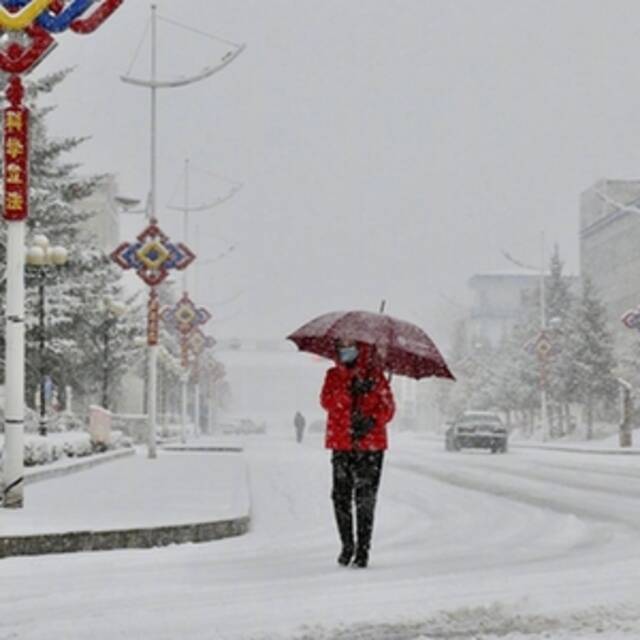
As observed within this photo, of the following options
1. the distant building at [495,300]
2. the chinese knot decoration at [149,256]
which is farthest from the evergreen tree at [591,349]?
the distant building at [495,300]

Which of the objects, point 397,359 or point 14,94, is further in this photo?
point 14,94

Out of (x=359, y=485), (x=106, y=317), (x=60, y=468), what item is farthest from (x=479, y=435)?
(x=359, y=485)

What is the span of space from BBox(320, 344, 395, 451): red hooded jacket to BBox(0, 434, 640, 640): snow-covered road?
2.86 ft

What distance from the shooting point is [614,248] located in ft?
442

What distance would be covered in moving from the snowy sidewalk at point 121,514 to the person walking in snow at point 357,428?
205 centimetres

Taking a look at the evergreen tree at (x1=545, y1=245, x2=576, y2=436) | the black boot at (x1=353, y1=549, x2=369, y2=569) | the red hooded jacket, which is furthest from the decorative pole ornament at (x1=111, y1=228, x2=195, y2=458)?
the evergreen tree at (x1=545, y1=245, x2=576, y2=436)

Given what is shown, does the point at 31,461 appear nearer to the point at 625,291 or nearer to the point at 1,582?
the point at 1,582

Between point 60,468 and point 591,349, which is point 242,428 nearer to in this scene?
point 591,349

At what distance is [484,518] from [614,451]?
3336 centimetres

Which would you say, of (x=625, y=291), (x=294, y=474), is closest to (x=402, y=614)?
(x=294, y=474)

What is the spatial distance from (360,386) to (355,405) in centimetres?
14

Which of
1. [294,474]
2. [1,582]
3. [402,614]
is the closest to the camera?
[402,614]

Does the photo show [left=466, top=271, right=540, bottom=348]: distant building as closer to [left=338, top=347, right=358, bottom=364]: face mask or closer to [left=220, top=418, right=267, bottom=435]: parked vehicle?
[left=220, top=418, right=267, bottom=435]: parked vehicle

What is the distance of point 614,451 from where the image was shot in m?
46.8
